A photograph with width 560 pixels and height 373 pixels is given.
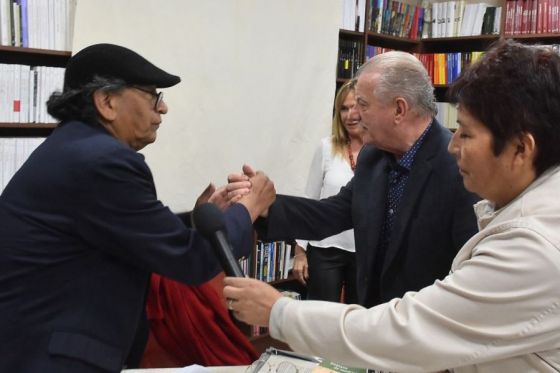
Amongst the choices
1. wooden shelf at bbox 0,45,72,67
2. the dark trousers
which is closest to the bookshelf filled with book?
wooden shelf at bbox 0,45,72,67

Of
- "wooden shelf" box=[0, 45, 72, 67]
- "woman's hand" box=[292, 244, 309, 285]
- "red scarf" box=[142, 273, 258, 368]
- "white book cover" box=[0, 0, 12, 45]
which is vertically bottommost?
"woman's hand" box=[292, 244, 309, 285]

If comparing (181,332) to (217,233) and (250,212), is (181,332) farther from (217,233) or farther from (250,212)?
(217,233)

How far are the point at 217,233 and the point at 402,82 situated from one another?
804 mm

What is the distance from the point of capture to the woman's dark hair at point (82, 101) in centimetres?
138

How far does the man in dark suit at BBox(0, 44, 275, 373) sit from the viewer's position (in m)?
1.25

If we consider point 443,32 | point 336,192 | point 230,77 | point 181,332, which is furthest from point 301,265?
point 443,32

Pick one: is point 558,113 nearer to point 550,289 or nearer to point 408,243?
point 550,289

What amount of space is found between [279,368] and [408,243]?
1.69 feet

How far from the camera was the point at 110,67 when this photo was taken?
1379 mm

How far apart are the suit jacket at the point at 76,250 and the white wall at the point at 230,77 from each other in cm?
162

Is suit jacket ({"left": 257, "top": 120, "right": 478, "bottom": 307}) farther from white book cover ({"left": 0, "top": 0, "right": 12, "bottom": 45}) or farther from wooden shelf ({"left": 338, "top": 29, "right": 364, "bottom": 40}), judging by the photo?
wooden shelf ({"left": 338, "top": 29, "right": 364, "bottom": 40})

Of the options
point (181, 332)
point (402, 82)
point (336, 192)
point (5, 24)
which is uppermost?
point (5, 24)

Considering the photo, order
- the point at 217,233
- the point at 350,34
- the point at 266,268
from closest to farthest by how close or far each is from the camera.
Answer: the point at 217,233 < the point at 266,268 < the point at 350,34

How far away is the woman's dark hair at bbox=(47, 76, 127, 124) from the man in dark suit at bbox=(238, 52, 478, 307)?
53 centimetres
